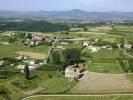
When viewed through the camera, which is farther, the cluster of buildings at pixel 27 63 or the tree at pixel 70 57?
the tree at pixel 70 57

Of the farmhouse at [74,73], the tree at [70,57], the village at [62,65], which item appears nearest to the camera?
the village at [62,65]

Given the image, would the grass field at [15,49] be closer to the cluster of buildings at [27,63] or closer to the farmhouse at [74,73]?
the cluster of buildings at [27,63]

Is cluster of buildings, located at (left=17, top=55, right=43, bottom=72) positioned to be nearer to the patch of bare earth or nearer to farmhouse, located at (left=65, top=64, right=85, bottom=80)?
farmhouse, located at (left=65, top=64, right=85, bottom=80)

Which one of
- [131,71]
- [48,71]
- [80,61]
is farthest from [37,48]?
[131,71]

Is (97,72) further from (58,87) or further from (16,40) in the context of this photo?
(16,40)

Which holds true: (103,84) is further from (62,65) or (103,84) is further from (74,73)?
(62,65)

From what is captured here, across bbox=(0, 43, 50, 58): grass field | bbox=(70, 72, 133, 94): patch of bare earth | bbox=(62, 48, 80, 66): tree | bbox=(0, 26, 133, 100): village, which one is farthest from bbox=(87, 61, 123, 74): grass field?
bbox=(0, 43, 50, 58): grass field

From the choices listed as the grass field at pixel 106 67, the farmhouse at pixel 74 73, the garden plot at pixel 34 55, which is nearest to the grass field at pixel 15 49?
the garden plot at pixel 34 55

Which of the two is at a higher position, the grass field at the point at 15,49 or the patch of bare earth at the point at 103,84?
the grass field at the point at 15,49
